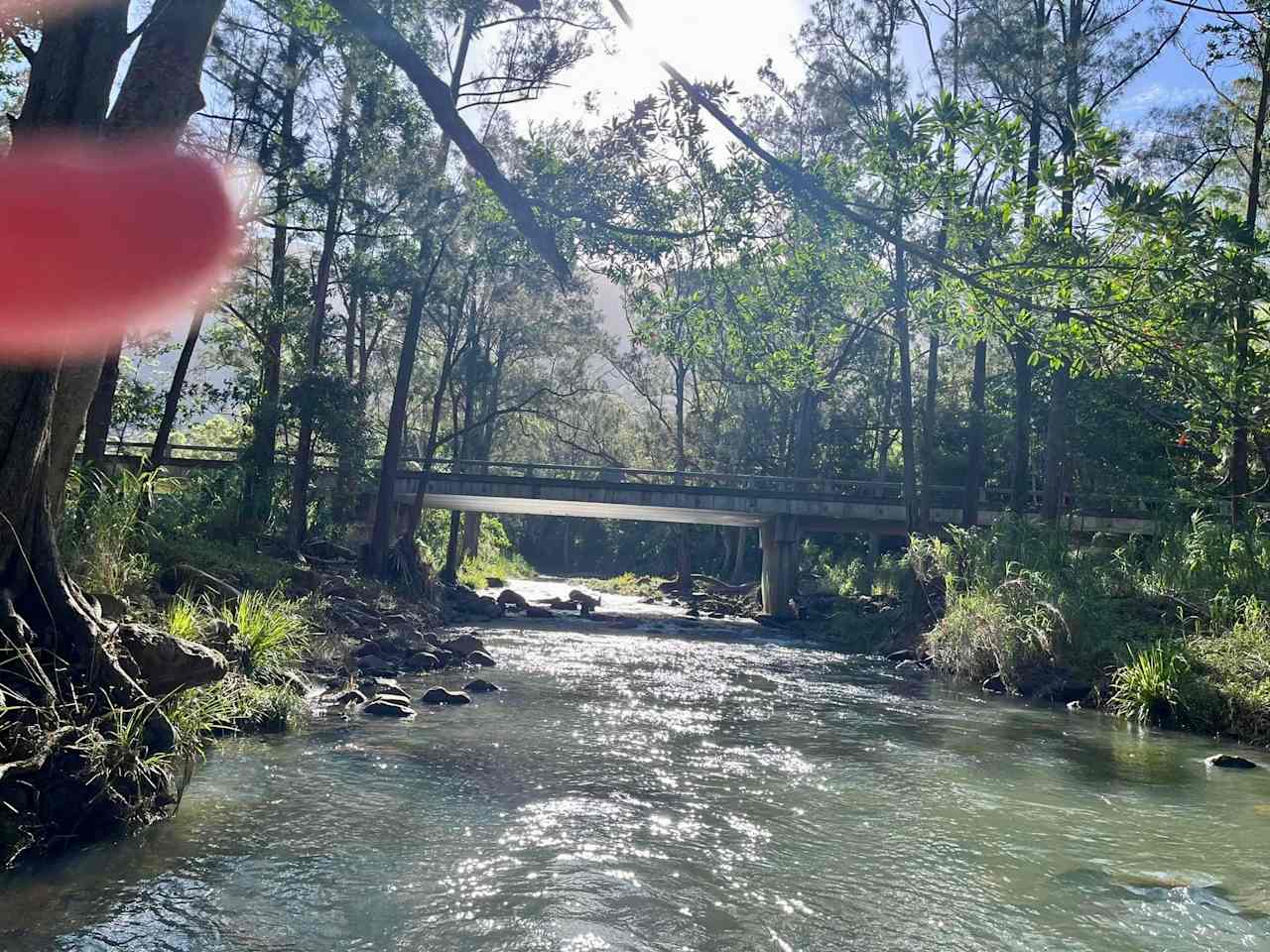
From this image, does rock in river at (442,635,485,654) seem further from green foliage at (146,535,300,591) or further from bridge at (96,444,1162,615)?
bridge at (96,444,1162,615)

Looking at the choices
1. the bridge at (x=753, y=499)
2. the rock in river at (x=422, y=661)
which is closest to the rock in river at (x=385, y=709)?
the rock in river at (x=422, y=661)

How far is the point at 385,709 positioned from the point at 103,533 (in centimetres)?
332

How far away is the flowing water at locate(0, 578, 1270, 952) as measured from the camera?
4.72 meters

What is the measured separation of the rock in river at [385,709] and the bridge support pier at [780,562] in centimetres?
2093

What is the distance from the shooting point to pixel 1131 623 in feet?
45.0

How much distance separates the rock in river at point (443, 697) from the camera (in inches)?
441

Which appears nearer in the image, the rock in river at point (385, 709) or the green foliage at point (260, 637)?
the green foliage at point (260, 637)

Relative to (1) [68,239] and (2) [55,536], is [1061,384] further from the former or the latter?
(2) [55,536]

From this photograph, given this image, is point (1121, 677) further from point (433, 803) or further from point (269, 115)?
point (269, 115)

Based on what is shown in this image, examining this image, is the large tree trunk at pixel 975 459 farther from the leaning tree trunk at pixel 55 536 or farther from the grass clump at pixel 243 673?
the leaning tree trunk at pixel 55 536

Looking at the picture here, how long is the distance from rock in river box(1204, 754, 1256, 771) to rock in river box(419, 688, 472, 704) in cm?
784

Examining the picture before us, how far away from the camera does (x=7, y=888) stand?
4684 mm

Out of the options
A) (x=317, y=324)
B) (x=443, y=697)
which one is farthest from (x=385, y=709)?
(x=317, y=324)

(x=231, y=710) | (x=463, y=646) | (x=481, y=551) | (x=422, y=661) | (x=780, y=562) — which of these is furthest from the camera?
(x=481, y=551)
